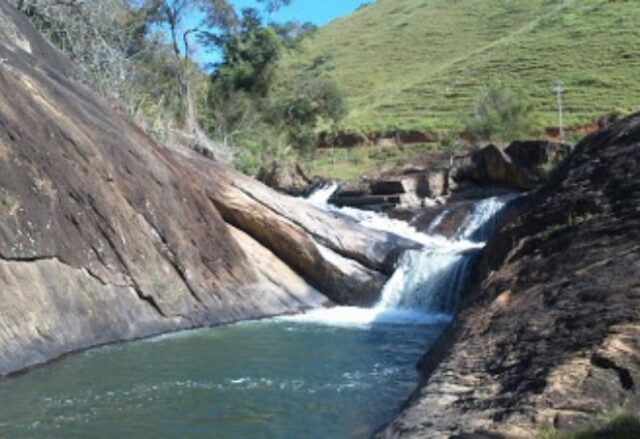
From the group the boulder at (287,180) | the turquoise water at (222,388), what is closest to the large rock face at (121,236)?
the turquoise water at (222,388)

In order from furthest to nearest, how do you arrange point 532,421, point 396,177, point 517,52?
1. point 517,52
2. point 396,177
3. point 532,421

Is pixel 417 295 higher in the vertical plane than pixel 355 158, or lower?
lower

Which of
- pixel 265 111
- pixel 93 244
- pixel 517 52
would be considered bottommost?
pixel 93 244

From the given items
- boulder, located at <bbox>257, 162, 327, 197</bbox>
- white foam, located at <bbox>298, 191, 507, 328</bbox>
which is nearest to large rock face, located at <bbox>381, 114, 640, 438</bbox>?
white foam, located at <bbox>298, 191, 507, 328</bbox>

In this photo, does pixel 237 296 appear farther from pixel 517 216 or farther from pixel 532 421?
pixel 532 421

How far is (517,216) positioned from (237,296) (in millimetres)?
6264

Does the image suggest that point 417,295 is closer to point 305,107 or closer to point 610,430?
point 610,430

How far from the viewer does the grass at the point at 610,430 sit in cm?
595

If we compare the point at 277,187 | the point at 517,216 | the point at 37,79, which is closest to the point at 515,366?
the point at 517,216

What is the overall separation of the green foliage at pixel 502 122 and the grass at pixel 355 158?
157 inches

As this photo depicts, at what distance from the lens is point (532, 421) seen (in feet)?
21.6

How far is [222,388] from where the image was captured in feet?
37.4

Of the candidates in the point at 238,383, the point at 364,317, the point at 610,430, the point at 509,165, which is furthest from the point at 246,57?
the point at 610,430

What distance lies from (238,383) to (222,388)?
0.36 m
